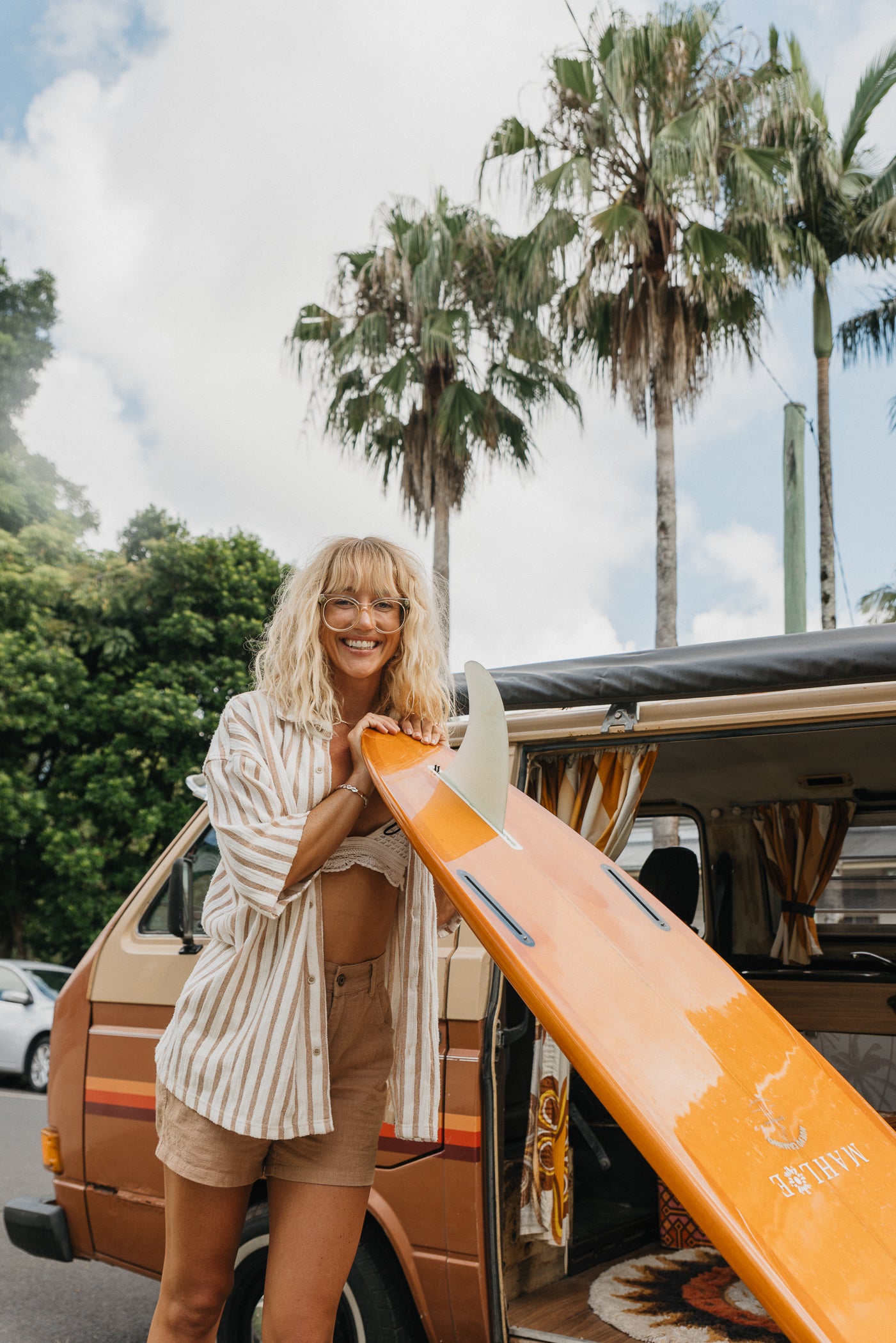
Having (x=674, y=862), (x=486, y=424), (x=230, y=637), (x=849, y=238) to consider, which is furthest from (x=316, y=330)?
(x=674, y=862)

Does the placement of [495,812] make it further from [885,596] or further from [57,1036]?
[885,596]

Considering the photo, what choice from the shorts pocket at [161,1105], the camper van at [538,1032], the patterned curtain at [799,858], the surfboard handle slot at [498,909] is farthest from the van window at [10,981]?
the surfboard handle slot at [498,909]

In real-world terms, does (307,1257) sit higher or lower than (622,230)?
lower

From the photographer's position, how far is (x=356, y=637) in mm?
2168

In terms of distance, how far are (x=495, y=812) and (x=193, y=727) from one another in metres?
16.0

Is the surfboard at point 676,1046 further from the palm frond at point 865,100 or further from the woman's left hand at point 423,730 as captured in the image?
the palm frond at point 865,100

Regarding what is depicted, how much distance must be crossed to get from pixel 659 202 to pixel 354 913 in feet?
38.7

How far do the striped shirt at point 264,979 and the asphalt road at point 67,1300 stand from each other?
2986 mm

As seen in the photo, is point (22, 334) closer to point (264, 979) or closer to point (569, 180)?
point (569, 180)

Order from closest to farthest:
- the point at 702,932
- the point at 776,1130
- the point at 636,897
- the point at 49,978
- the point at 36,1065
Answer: the point at 776,1130, the point at 636,897, the point at 702,932, the point at 36,1065, the point at 49,978

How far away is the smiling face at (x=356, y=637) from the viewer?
2156 mm

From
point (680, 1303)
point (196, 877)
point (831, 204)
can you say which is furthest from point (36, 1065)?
point (831, 204)

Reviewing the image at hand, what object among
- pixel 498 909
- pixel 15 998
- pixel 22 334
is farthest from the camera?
pixel 22 334

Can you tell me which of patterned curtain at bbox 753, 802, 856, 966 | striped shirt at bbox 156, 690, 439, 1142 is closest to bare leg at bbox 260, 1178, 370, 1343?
striped shirt at bbox 156, 690, 439, 1142
